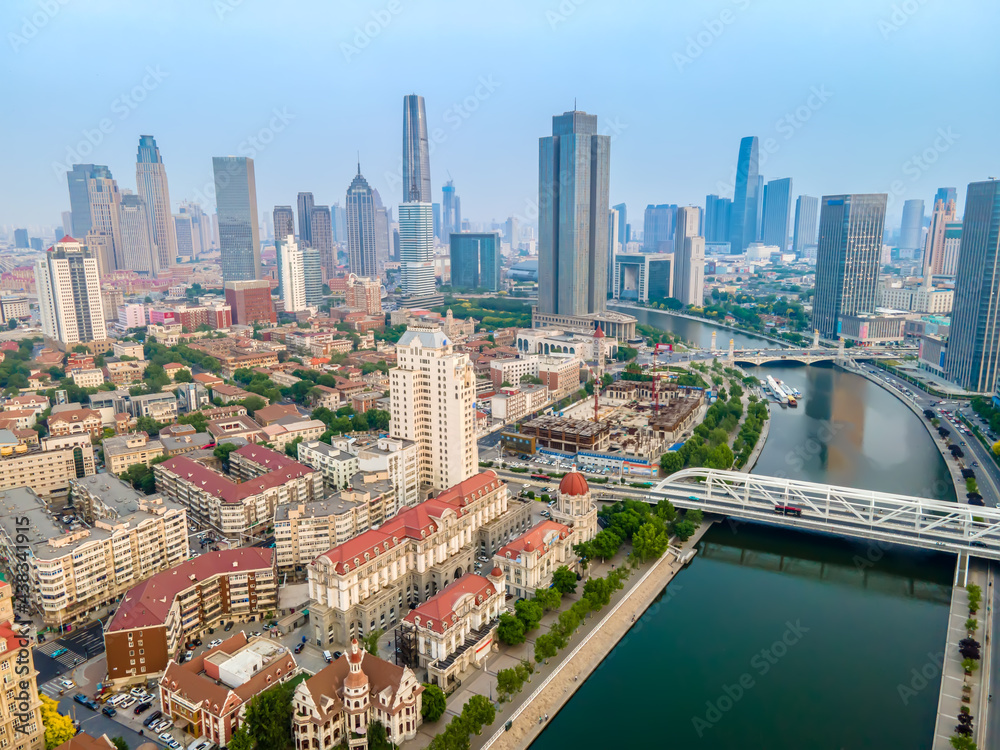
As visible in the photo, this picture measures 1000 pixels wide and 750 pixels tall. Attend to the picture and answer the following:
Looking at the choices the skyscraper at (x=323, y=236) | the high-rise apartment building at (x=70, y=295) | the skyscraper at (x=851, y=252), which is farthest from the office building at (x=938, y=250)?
the high-rise apartment building at (x=70, y=295)

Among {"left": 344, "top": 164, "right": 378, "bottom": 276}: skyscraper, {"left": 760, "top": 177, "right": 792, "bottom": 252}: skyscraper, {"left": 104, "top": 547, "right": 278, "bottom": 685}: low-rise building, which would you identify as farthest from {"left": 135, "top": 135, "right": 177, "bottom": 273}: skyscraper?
{"left": 760, "top": 177, "right": 792, "bottom": 252}: skyscraper

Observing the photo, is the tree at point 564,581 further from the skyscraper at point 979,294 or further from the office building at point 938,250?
the office building at point 938,250

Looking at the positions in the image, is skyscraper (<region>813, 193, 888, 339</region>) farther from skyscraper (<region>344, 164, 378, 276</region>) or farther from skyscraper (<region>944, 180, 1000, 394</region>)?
skyscraper (<region>344, 164, 378, 276</region>)

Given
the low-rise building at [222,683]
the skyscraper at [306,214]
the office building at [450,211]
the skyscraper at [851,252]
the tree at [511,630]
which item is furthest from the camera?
the office building at [450,211]

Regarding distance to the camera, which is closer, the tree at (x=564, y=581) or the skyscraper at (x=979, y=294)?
the tree at (x=564, y=581)

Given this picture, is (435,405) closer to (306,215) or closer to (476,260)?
(476,260)

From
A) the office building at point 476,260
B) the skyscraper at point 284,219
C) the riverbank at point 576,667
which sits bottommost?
the riverbank at point 576,667

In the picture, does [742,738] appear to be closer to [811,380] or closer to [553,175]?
[811,380]

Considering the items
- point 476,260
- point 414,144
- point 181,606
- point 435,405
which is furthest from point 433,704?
point 414,144
